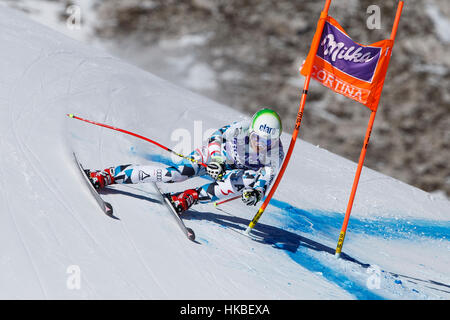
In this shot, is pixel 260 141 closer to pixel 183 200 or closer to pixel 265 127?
pixel 265 127

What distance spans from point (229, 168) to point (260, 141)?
1.23ft

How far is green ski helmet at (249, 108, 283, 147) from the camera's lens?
4.34 metres

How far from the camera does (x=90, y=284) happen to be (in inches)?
131

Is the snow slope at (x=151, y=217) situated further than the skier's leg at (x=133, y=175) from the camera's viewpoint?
No

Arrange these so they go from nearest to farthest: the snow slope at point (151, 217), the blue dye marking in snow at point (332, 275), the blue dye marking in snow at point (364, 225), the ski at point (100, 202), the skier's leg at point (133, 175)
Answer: the snow slope at point (151, 217) < the ski at point (100, 202) < the blue dye marking in snow at point (332, 275) < the skier's leg at point (133, 175) < the blue dye marking in snow at point (364, 225)

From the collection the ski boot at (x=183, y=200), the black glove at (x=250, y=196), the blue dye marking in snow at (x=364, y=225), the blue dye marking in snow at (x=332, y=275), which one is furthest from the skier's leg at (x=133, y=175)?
the blue dye marking in snow at (x=364, y=225)

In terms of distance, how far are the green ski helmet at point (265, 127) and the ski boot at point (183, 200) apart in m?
0.66

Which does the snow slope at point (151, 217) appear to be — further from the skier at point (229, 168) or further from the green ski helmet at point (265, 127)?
the green ski helmet at point (265, 127)

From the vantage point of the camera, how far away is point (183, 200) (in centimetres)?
438

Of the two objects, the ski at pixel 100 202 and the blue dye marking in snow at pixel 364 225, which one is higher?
the blue dye marking in snow at pixel 364 225

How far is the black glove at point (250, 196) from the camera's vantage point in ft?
13.5

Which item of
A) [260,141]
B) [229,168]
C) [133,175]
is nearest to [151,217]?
[133,175]
